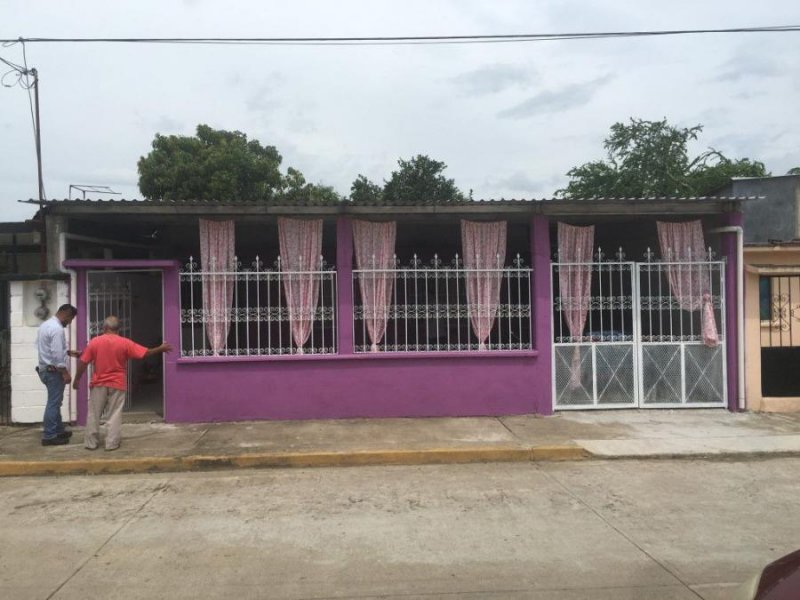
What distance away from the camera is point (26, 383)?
27.9ft

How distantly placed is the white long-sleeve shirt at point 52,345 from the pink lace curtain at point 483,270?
526 cm

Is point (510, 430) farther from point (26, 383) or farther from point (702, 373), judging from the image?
point (26, 383)

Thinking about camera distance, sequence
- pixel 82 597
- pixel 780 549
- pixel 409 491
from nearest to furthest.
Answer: pixel 82 597 < pixel 780 549 < pixel 409 491

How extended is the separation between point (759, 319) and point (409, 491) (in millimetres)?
6300

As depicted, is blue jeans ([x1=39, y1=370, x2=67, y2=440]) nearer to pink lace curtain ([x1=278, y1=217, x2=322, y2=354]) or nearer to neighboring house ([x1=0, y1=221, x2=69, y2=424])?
neighboring house ([x1=0, y1=221, x2=69, y2=424])

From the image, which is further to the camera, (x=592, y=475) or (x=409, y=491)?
(x=592, y=475)

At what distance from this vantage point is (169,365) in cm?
867

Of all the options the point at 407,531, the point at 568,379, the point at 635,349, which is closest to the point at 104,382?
the point at 407,531

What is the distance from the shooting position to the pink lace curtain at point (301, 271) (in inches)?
353

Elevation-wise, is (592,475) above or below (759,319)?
below

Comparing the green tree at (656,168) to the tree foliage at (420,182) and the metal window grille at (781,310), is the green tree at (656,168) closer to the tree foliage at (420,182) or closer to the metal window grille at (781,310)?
the tree foliage at (420,182)

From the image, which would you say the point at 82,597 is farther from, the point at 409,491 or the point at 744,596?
the point at 744,596

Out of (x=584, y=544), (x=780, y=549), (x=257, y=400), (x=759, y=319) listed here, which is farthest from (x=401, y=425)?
(x=759, y=319)

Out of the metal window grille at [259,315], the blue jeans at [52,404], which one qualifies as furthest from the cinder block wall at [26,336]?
the metal window grille at [259,315]
